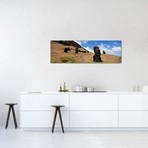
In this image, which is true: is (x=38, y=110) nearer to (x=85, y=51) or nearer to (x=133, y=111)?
(x=85, y=51)

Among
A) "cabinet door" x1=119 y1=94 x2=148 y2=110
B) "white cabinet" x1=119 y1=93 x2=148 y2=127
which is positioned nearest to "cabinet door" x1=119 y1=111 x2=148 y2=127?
"white cabinet" x1=119 y1=93 x2=148 y2=127

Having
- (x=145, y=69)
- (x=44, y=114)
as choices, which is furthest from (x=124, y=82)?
(x=44, y=114)

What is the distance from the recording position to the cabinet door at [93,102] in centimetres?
738

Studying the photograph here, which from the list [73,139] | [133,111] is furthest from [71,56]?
[73,139]

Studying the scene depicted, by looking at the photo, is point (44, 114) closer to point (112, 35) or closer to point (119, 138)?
point (119, 138)

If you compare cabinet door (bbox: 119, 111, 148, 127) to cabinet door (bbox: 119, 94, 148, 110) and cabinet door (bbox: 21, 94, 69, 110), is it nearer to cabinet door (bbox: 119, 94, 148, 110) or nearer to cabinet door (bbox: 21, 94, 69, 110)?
cabinet door (bbox: 119, 94, 148, 110)

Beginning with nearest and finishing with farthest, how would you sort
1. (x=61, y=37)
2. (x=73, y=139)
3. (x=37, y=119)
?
(x=73, y=139)
(x=37, y=119)
(x=61, y=37)

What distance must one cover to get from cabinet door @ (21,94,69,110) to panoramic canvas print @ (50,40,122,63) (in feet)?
3.74

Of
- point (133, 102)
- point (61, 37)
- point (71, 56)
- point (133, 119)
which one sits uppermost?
point (61, 37)

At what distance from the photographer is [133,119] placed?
7.41 m

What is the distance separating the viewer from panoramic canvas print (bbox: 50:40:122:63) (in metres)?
8.08

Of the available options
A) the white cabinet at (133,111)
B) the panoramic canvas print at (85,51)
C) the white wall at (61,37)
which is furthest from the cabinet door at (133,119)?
the panoramic canvas print at (85,51)

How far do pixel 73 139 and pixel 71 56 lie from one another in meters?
2.51

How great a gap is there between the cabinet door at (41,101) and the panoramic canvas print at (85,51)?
114cm
